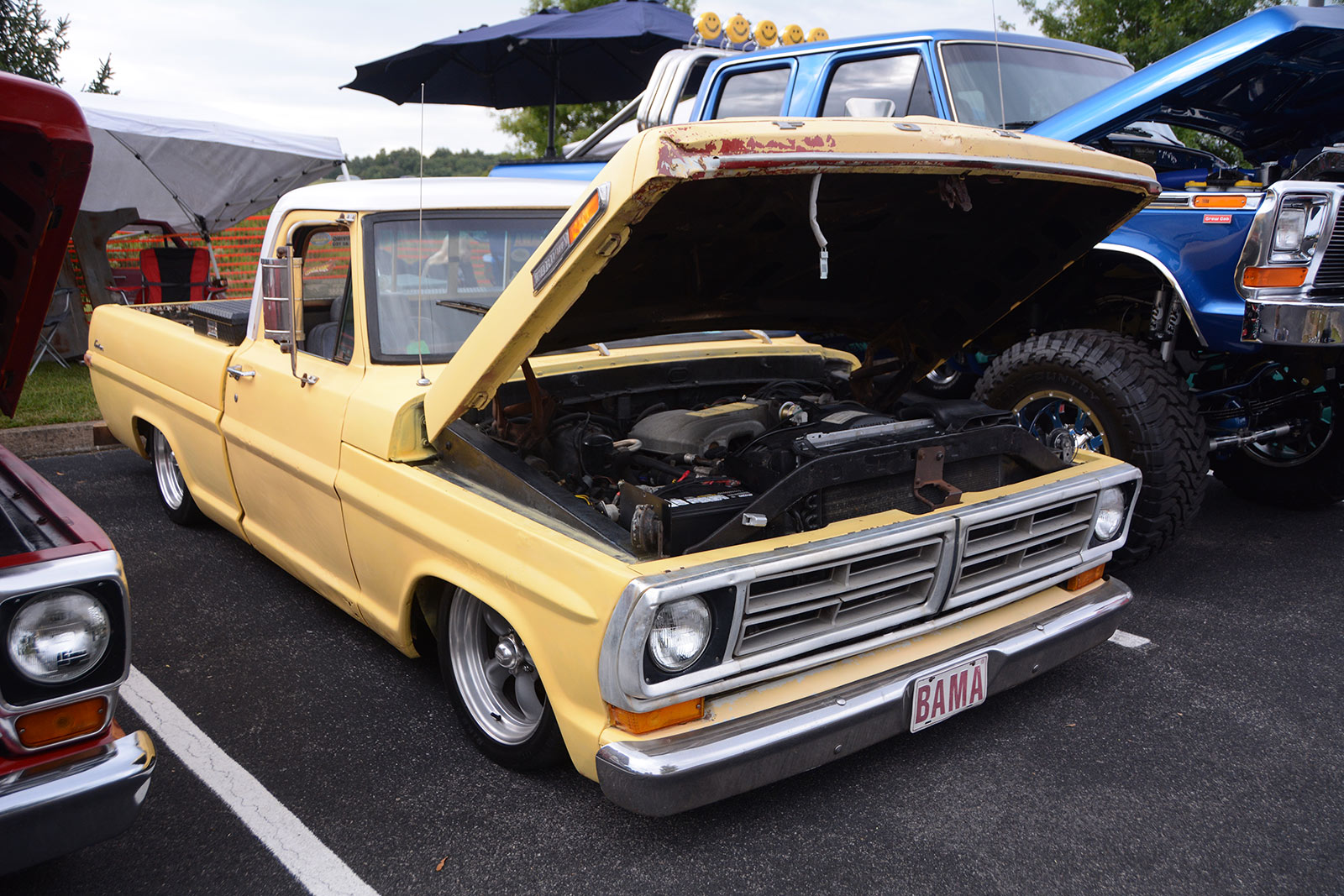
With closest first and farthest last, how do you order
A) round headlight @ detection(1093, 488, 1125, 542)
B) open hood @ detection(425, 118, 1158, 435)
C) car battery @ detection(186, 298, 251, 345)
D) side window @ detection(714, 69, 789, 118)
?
open hood @ detection(425, 118, 1158, 435)
round headlight @ detection(1093, 488, 1125, 542)
car battery @ detection(186, 298, 251, 345)
side window @ detection(714, 69, 789, 118)

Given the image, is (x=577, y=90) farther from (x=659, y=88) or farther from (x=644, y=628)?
(x=644, y=628)

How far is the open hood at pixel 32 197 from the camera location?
186 cm

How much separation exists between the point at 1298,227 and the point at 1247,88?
789 millimetres

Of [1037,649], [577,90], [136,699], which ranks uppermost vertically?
[577,90]

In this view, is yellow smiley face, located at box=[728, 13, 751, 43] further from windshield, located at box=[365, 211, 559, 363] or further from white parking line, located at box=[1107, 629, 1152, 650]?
white parking line, located at box=[1107, 629, 1152, 650]

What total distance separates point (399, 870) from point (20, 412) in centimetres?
651

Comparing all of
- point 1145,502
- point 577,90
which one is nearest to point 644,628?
point 1145,502

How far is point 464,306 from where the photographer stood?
3338 millimetres

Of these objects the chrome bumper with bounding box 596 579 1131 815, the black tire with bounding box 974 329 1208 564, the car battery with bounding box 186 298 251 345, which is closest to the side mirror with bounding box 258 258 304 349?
the car battery with bounding box 186 298 251 345

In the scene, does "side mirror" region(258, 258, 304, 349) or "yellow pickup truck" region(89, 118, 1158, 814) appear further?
"side mirror" region(258, 258, 304, 349)

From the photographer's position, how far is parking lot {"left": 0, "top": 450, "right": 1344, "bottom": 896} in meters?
2.43

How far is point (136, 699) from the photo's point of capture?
3.32 m

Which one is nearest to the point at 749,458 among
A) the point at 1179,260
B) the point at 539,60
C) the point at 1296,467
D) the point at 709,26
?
the point at 1179,260

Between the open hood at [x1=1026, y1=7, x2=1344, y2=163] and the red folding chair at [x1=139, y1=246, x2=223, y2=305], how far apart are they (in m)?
Answer: 8.81
